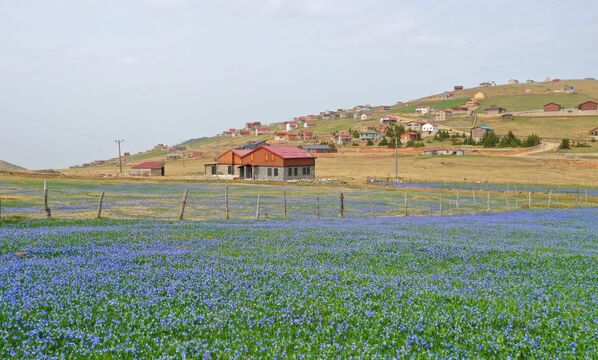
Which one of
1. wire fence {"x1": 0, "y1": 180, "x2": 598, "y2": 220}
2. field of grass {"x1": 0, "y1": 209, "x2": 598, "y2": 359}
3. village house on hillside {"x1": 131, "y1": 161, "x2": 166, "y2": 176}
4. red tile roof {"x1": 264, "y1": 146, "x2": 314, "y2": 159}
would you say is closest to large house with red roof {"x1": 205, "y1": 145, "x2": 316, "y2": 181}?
red tile roof {"x1": 264, "y1": 146, "x2": 314, "y2": 159}

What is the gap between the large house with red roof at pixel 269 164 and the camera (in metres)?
110

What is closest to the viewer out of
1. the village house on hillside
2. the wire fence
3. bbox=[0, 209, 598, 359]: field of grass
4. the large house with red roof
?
bbox=[0, 209, 598, 359]: field of grass

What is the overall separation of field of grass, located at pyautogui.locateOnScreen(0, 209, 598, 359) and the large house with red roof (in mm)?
88644

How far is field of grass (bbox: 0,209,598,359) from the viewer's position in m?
8.88

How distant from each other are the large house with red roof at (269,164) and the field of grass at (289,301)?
88.6 m

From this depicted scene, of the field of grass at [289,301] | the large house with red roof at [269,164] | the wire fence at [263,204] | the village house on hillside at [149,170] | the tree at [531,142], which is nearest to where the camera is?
the field of grass at [289,301]

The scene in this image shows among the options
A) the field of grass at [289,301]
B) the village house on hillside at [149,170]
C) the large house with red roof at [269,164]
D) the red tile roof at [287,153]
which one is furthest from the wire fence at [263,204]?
the village house on hillside at [149,170]

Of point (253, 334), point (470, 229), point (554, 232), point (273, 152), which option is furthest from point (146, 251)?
point (273, 152)

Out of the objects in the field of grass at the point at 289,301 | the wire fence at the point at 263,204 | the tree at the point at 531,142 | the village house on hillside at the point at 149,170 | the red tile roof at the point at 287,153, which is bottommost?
the wire fence at the point at 263,204

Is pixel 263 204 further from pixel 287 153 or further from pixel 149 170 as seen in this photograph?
pixel 149 170

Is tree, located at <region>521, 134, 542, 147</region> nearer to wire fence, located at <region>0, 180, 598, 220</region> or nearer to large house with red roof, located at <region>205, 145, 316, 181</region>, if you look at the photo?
wire fence, located at <region>0, 180, 598, 220</region>

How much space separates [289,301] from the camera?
11.7 m

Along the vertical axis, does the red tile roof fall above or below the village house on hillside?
above

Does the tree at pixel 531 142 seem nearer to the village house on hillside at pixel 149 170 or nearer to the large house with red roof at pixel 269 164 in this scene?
the large house with red roof at pixel 269 164
